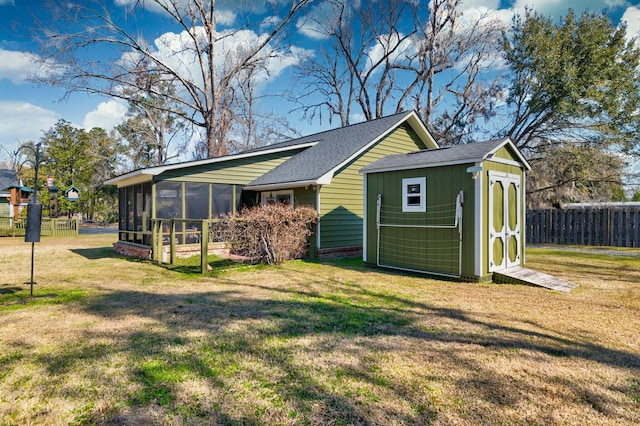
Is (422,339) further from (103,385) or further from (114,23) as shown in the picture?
(114,23)

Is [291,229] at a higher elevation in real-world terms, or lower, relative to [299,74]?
lower

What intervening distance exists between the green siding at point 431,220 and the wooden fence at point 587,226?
401 inches

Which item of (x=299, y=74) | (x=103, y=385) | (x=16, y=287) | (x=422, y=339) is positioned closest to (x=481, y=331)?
(x=422, y=339)

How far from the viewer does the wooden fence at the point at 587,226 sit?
1276cm

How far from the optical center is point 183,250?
10422mm

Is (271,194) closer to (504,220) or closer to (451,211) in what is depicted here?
(451,211)

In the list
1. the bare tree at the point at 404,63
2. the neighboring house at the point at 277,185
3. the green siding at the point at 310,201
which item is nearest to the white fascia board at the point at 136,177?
the neighboring house at the point at 277,185

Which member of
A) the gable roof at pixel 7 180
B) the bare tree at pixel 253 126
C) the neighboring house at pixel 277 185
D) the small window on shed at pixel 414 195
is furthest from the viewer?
the bare tree at pixel 253 126

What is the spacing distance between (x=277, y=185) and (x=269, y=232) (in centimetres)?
233

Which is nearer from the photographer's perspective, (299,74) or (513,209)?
(513,209)

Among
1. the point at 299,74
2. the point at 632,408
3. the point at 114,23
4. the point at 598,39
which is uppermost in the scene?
the point at 299,74

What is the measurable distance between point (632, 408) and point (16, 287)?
9.14m

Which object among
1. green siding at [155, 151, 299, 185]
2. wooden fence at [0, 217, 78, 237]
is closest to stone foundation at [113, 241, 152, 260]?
green siding at [155, 151, 299, 185]

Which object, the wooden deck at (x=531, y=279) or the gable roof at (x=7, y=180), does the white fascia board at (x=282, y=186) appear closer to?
the wooden deck at (x=531, y=279)
